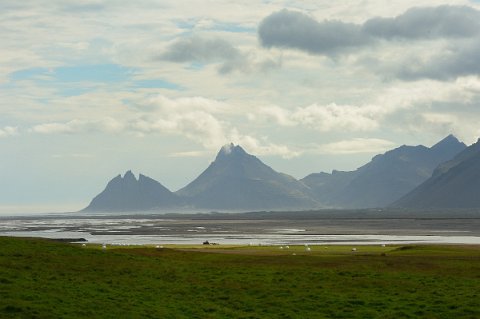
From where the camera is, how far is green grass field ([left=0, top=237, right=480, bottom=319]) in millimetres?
37812

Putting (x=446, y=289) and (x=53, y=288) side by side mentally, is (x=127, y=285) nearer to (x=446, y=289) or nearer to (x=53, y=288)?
(x=53, y=288)

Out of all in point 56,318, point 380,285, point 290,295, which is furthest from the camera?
point 380,285

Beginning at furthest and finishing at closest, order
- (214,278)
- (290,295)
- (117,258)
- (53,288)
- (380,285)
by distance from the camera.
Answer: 1. (117,258)
2. (214,278)
3. (380,285)
4. (290,295)
5. (53,288)

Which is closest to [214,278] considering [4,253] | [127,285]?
[127,285]

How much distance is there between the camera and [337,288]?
47031 mm

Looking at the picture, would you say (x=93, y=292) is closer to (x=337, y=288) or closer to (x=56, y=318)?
(x=56, y=318)

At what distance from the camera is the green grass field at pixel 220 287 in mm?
37812

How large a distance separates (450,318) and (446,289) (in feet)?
29.2

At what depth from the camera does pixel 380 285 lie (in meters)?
48.3

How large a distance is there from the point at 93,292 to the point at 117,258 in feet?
60.7

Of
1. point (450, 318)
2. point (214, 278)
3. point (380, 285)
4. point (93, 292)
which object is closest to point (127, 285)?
point (93, 292)

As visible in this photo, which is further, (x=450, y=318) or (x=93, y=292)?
(x=93, y=292)

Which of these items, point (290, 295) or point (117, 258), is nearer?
point (290, 295)

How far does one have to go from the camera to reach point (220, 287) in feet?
155
